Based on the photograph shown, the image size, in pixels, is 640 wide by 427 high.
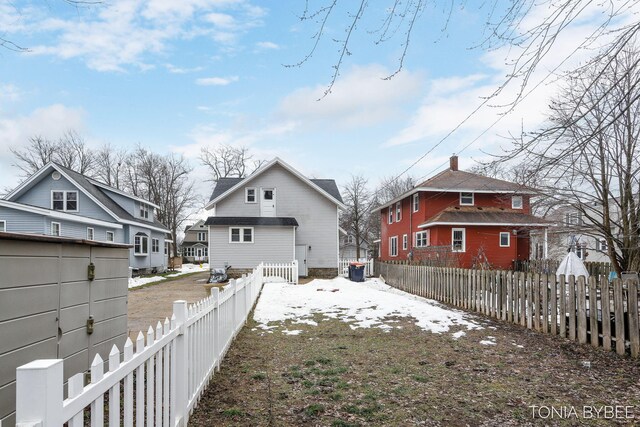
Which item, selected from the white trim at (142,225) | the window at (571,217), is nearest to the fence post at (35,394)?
the window at (571,217)

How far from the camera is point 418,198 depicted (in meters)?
25.0

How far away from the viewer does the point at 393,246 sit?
30484mm

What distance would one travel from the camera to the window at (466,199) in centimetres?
2400

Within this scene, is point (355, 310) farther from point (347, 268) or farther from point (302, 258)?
point (347, 268)

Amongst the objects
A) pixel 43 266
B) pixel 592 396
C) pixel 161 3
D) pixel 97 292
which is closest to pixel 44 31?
pixel 161 3

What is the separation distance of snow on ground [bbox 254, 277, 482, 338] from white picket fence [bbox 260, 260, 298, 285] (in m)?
5.63

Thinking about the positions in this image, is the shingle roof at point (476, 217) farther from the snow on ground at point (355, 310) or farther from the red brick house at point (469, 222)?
the snow on ground at point (355, 310)

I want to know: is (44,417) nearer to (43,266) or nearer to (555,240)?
(43,266)

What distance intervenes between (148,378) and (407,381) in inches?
129

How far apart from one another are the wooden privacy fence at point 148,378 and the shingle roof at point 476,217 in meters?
17.8

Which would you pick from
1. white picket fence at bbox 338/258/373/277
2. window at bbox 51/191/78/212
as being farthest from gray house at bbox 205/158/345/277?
window at bbox 51/191/78/212

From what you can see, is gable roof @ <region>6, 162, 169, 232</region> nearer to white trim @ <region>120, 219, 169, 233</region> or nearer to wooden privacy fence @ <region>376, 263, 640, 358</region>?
white trim @ <region>120, 219, 169, 233</region>

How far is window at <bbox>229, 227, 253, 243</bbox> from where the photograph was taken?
21.9 m

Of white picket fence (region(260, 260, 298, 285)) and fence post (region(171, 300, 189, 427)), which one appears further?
white picket fence (region(260, 260, 298, 285))
